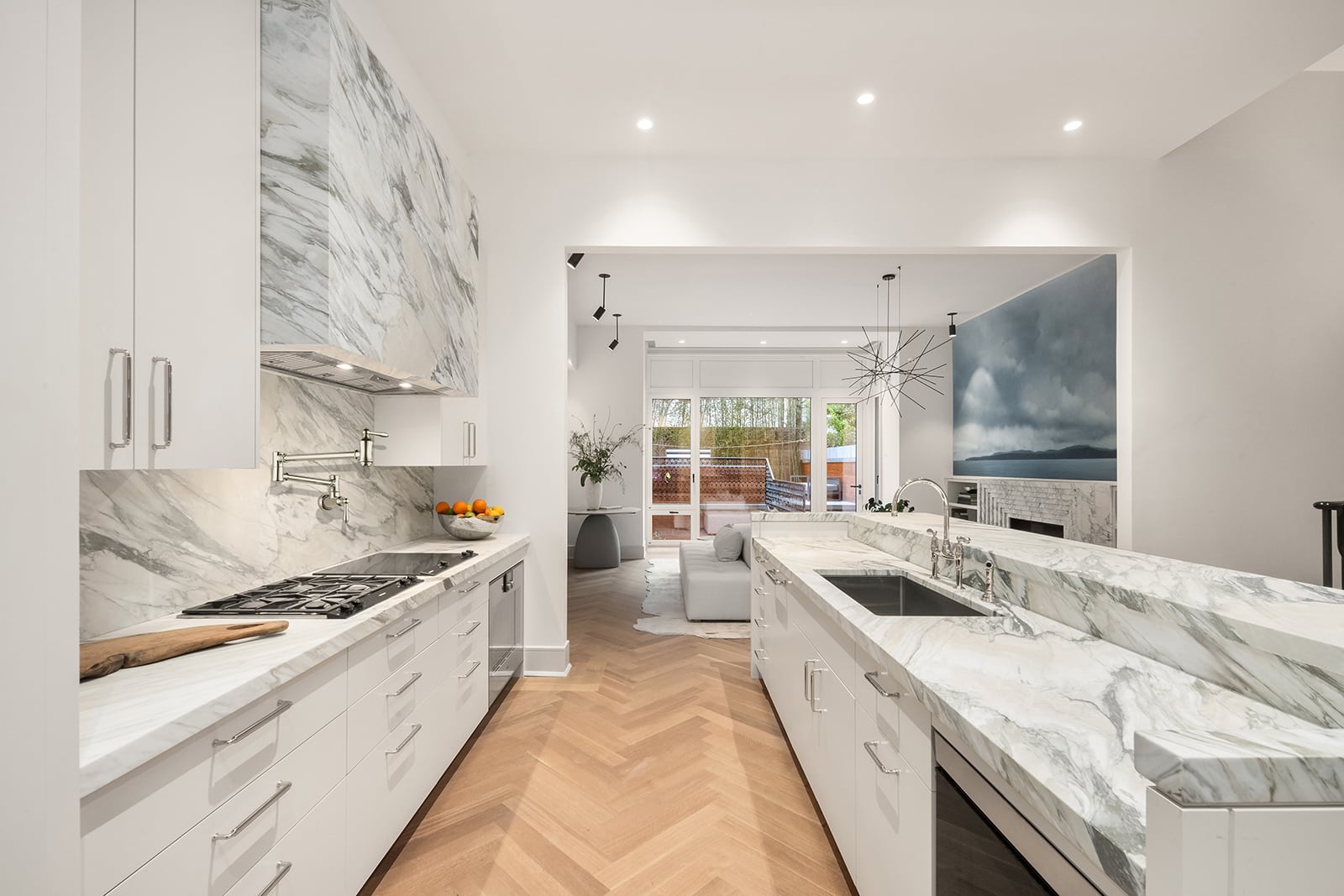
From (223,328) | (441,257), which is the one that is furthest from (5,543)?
(441,257)

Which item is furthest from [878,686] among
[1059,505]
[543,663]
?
[1059,505]

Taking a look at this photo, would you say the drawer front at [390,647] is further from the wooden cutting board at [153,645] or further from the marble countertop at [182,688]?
the wooden cutting board at [153,645]

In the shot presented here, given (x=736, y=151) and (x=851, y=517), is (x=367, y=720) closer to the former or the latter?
(x=851, y=517)

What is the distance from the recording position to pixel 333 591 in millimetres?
1758

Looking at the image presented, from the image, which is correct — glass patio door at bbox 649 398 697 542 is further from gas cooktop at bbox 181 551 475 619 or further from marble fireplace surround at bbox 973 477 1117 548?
gas cooktop at bbox 181 551 475 619

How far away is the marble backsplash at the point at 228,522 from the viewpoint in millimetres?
1357

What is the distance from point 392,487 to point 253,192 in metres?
1.65

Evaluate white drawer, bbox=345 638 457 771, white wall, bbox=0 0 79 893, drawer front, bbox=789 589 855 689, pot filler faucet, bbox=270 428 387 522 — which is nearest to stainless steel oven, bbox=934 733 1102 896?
drawer front, bbox=789 589 855 689

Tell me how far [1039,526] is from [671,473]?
4.54m

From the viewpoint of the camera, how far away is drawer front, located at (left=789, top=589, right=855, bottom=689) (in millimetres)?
1535

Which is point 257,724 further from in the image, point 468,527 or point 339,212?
point 468,527

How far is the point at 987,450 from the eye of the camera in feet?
21.7

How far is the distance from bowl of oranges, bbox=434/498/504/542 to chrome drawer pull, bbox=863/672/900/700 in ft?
7.14

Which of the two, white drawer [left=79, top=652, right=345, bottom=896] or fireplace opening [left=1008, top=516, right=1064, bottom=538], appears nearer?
white drawer [left=79, top=652, right=345, bottom=896]
